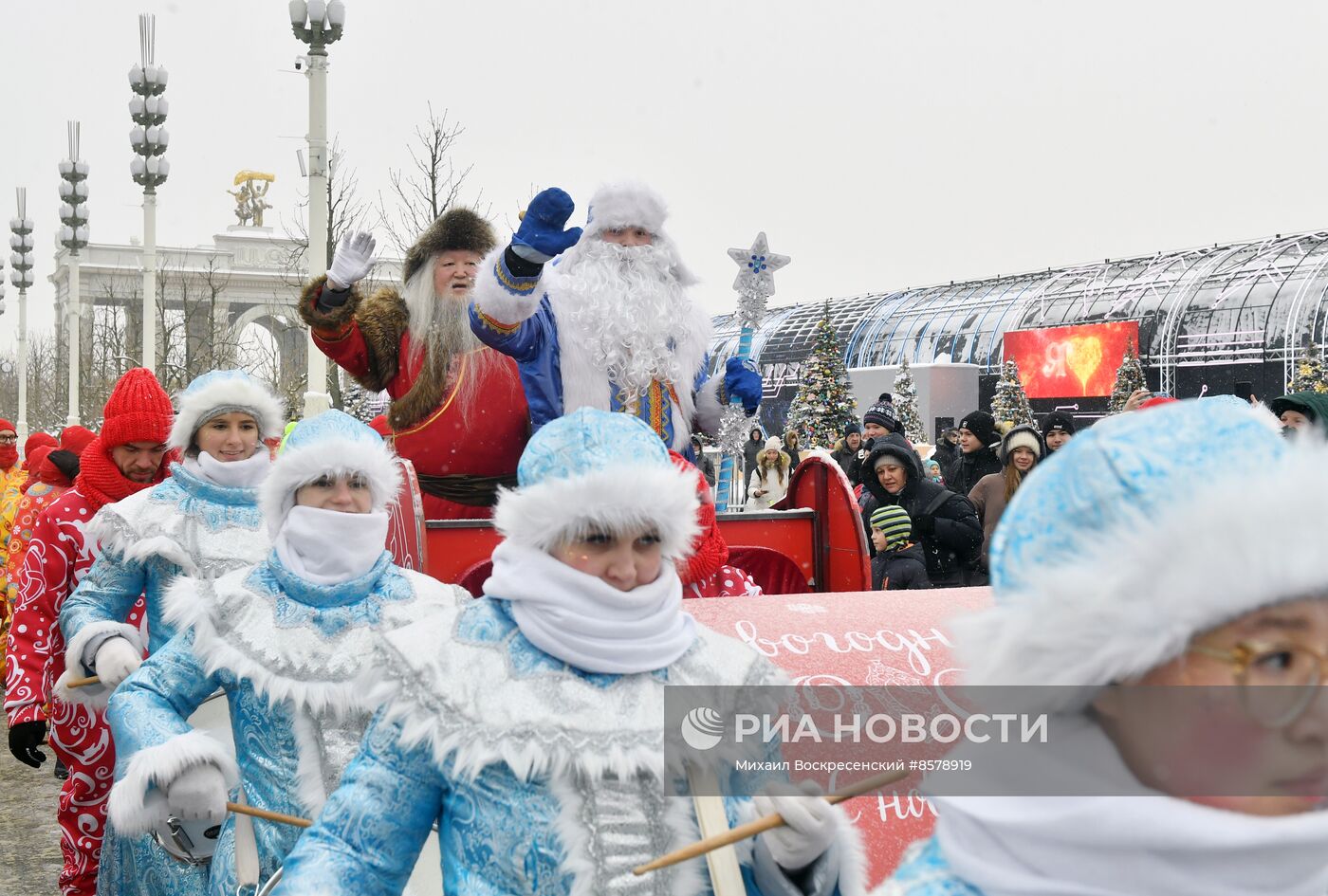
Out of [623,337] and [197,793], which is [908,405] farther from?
[197,793]

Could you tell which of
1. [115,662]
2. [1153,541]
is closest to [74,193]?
[115,662]

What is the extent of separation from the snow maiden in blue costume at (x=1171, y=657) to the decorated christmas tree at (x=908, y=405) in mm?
24069

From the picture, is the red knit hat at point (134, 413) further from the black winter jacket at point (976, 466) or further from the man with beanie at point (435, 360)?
the black winter jacket at point (976, 466)

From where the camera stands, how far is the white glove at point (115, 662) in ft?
12.8

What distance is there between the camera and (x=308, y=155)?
1170 cm

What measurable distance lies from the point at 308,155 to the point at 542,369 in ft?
23.9

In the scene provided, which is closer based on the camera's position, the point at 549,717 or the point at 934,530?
the point at 549,717

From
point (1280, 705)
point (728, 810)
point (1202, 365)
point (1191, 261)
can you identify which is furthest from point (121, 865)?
point (1191, 261)

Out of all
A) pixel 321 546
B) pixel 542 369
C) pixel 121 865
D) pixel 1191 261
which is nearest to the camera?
pixel 321 546

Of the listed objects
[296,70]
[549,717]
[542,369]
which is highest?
[296,70]

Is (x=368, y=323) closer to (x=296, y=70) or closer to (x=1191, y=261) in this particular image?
(x=296, y=70)

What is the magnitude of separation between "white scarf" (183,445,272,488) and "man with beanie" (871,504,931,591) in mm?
2883

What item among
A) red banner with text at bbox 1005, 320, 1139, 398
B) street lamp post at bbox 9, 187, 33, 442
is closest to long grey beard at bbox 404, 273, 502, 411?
street lamp post at bbox 9, 187, 33, 442

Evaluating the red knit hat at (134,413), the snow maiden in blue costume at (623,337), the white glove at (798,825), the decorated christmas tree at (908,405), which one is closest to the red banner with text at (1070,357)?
the decorated christmas tree at (908,405)
